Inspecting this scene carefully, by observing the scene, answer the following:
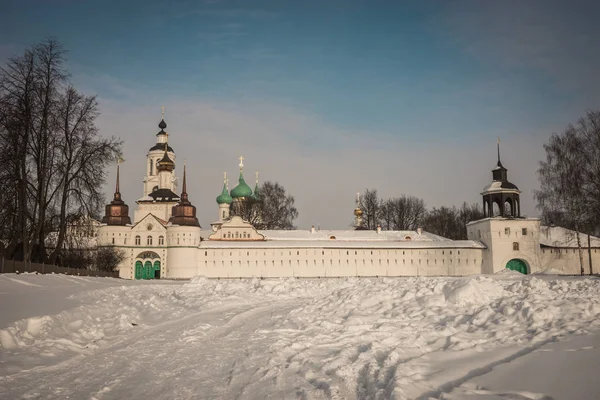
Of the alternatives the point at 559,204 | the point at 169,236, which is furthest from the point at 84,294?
the point at 169,236

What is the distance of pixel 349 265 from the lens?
51.2 metres

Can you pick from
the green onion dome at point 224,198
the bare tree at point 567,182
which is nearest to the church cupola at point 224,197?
the green onion dome at point 224,198

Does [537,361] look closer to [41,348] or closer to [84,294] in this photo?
[41,348]

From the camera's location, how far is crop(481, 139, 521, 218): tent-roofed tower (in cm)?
5097

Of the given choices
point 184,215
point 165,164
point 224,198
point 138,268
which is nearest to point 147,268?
point 138,268

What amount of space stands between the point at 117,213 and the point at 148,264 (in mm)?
5920

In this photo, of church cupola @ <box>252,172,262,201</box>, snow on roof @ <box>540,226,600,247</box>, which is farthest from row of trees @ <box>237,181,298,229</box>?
snow on roof @ <box>540,226,600,247</box>

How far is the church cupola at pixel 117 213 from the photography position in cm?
5100

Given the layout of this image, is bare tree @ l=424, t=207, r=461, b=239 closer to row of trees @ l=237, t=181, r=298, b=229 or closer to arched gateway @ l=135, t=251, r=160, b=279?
row of trees @ l=237, t=181, r=298, b=229

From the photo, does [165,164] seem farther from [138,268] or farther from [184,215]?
[138,268]

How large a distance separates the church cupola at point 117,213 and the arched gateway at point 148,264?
150 inches

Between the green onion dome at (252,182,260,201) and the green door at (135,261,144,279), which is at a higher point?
the green onion dome at (252,182,260,201)

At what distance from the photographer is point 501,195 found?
51031mm

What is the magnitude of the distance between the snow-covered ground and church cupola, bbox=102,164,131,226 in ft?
126
